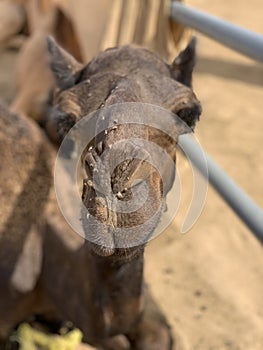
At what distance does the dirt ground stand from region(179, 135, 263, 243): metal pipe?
20.5 inches

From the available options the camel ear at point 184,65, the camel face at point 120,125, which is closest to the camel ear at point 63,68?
the camel face at point 120,125

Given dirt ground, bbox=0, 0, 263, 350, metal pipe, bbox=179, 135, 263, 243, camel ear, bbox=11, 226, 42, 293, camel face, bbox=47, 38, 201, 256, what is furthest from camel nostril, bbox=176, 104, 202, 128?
dirt ground, bbox=0, 0, 263, 350

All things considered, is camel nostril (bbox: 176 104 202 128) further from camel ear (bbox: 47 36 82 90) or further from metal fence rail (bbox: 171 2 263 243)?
metal fence rail (bbox: 171 2 263 243)

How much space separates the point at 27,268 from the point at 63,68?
71 centimetres

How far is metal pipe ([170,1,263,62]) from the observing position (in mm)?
2136

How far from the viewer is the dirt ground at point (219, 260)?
2455 mm

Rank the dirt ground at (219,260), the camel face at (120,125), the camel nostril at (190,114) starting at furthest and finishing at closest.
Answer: the dirt ground at (219,260) < the camel nostril at (190,114) < the camel face at (120,125)

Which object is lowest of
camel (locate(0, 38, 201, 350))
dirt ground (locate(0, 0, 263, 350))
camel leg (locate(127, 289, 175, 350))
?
dirt ground (locate(0, 0, 263, 350))

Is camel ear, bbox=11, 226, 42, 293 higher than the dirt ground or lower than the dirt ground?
higher

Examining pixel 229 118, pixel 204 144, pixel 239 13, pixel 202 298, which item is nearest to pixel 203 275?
pixel 202 298

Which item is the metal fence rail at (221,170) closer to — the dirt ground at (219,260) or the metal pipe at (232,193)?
the metal pipe at (232,193)

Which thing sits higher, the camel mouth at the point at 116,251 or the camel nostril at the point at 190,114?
the camel nostril at the point at 190,114

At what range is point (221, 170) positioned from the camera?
2346mm

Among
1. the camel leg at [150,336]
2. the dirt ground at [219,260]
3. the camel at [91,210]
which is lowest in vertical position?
the dirt ground at [219,260]
